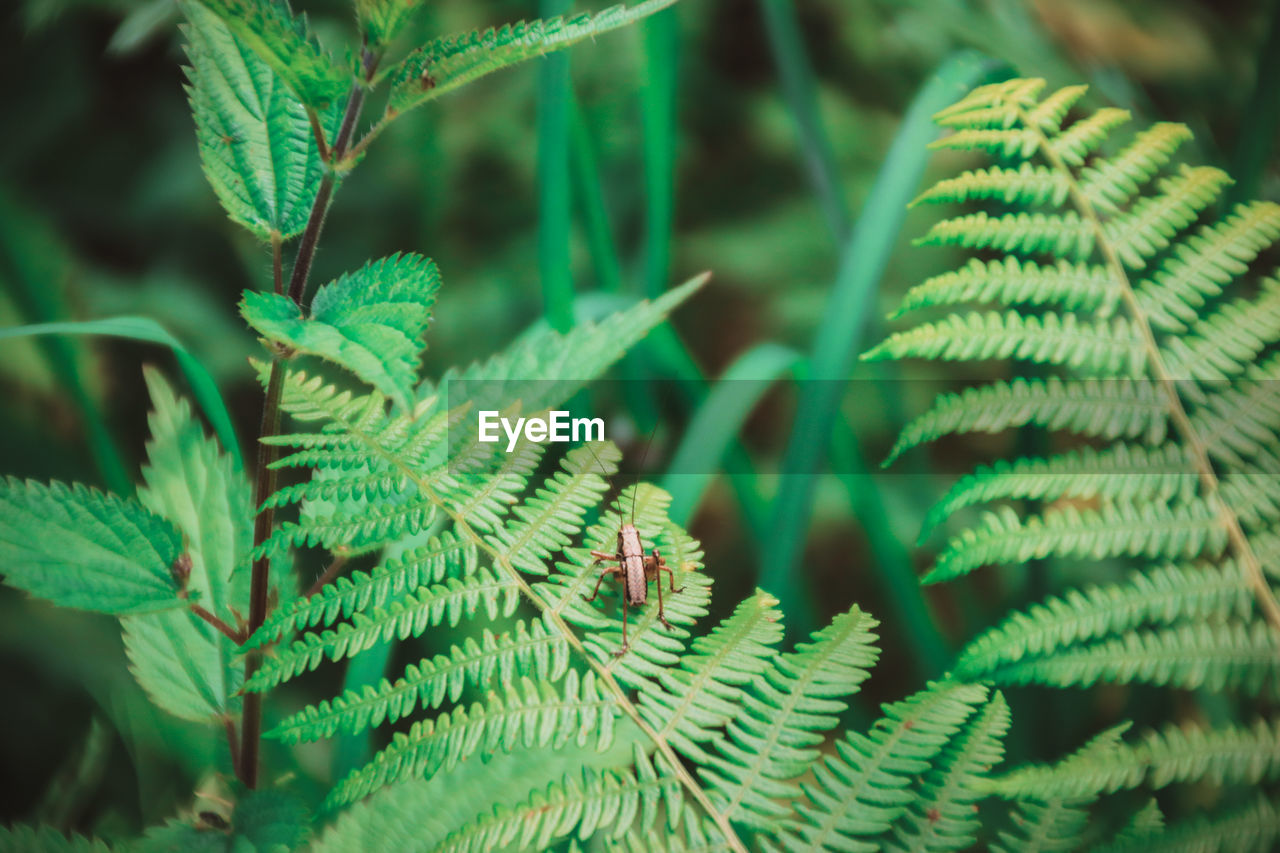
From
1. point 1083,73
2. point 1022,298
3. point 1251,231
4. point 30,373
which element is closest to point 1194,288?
point 1251,231

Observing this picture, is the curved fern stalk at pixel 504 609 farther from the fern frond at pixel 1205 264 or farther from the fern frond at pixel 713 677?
the fern frond at pixel 1205 264

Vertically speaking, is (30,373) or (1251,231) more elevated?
(1251,231)

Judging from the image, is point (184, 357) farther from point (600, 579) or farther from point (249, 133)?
point (600, 579)

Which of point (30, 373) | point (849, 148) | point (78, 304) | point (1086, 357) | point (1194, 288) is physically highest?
point (849, 148)

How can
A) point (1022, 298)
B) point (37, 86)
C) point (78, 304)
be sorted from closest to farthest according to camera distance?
point (1022, 298) < point (78, 304) < point (37, 86)

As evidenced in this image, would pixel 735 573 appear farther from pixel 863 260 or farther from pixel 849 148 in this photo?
pixel 849 148

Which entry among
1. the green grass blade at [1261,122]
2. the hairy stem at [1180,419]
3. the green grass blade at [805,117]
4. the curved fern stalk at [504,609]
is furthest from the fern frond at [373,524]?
the green grass blade at [1261,122]

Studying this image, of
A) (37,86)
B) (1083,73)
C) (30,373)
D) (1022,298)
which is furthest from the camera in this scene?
(37,86)
